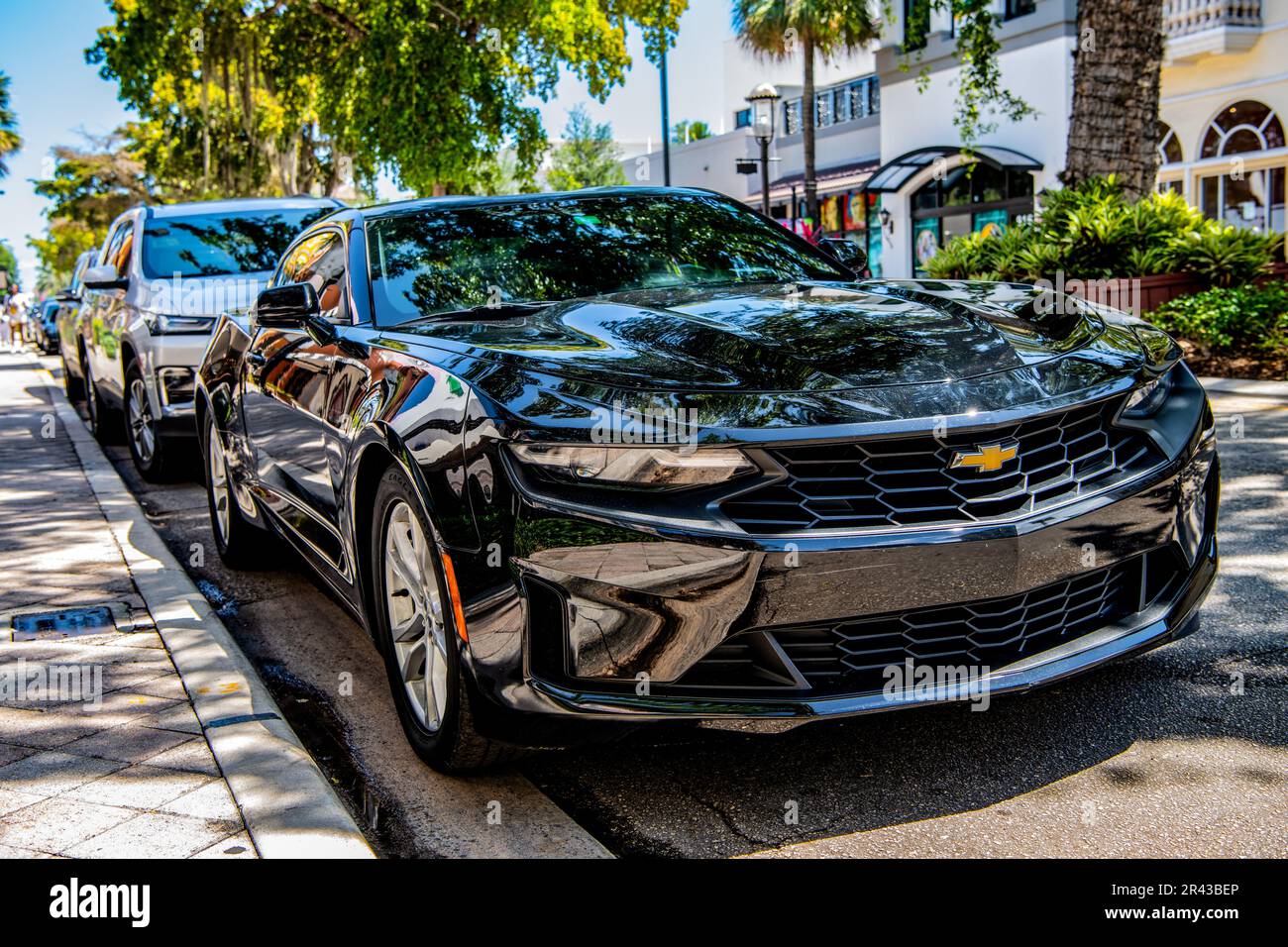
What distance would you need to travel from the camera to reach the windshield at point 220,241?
967cm

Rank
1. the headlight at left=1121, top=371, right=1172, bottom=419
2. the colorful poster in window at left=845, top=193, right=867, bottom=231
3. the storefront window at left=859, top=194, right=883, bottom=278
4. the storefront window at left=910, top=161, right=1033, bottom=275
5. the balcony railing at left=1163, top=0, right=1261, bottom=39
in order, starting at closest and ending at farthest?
1. the headlight at left=1121, top=371, right=1172, bottom=419
2. the balcony railing at left=1163, top=0, right=1261, bottom=39
3. the storefront window at left=910, top=161, right=1033, bottom=275
4. the storefront window at left=859, top=194, right=883, bottom=278
5. the colorful poster in window at left=845, top=193, right=867, bottom=231

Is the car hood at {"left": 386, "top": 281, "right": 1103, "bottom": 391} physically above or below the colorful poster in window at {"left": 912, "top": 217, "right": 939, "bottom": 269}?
below

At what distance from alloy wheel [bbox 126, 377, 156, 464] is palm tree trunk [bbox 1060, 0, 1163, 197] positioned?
31.9 feet

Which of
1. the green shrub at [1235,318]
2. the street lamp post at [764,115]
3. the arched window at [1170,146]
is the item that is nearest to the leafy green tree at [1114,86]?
the green shrub at [1235,318]

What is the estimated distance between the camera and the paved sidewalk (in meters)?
3.15

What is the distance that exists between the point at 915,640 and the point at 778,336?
889 millimetres

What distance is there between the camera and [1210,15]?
71.6 ft

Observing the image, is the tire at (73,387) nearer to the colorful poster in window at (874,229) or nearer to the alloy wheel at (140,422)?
the alloy wheel at (140,422)

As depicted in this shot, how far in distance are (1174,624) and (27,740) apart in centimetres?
334

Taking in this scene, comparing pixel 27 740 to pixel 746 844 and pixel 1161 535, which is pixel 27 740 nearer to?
pixel 746 844

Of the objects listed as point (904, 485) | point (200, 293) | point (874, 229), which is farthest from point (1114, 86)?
point (874, 229)

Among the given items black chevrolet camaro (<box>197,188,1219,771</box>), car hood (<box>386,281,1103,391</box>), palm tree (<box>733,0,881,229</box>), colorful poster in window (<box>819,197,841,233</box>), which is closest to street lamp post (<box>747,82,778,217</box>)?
palm tree (<box>733,0,881,229</box>)

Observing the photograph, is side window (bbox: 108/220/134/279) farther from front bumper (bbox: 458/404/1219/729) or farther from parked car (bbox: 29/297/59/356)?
parked car (bbox: 29/297/59/356)

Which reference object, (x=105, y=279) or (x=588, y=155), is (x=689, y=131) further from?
(x=105, y=279)
